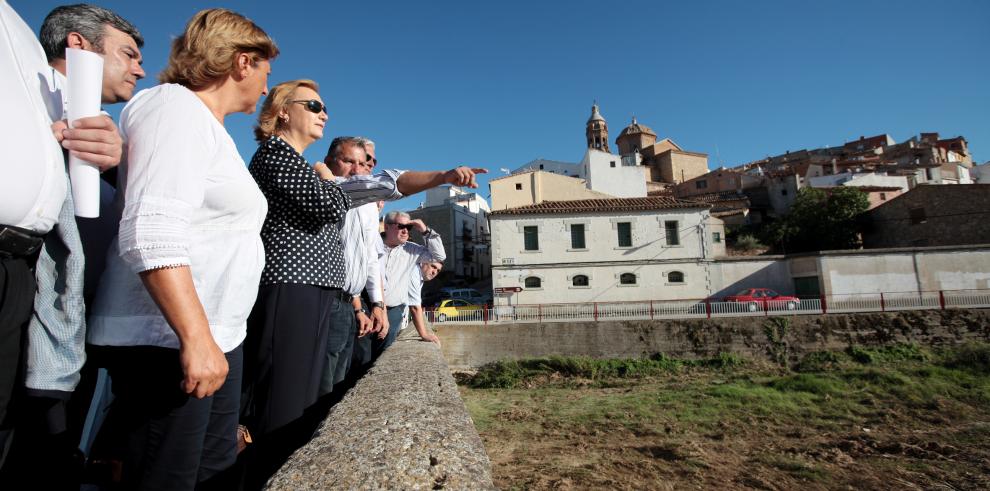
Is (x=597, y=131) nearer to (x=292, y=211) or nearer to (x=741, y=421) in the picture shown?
(x=741, y=421)

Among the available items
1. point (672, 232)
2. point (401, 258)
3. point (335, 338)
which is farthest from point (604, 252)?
point (335, 338)

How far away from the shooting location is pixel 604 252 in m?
23.2

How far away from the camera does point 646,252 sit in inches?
909

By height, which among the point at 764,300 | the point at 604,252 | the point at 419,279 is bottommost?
the point at 764,300

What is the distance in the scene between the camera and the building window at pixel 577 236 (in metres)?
23.4

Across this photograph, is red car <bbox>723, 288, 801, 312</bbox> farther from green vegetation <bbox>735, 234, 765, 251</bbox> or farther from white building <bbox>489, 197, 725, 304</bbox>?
green vegetation <bbox>735, 234, 765, 251</bbox>

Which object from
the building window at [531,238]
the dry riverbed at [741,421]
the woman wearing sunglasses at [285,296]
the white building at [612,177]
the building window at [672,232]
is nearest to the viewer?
the woman wearing sunglasses at [285,296]

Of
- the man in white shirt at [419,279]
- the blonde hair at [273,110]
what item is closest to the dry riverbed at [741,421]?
the man in white shirt at [419,279]

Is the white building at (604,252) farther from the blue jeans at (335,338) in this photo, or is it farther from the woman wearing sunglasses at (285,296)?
the woman wearing sunglasses at (285,296)

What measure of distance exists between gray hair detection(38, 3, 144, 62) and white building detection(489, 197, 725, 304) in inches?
839

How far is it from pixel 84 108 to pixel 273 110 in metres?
1.24

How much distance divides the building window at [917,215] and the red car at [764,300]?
13955mm

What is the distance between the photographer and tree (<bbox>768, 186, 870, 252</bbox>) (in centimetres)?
3025

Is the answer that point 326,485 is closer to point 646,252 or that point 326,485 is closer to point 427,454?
point 427,454
